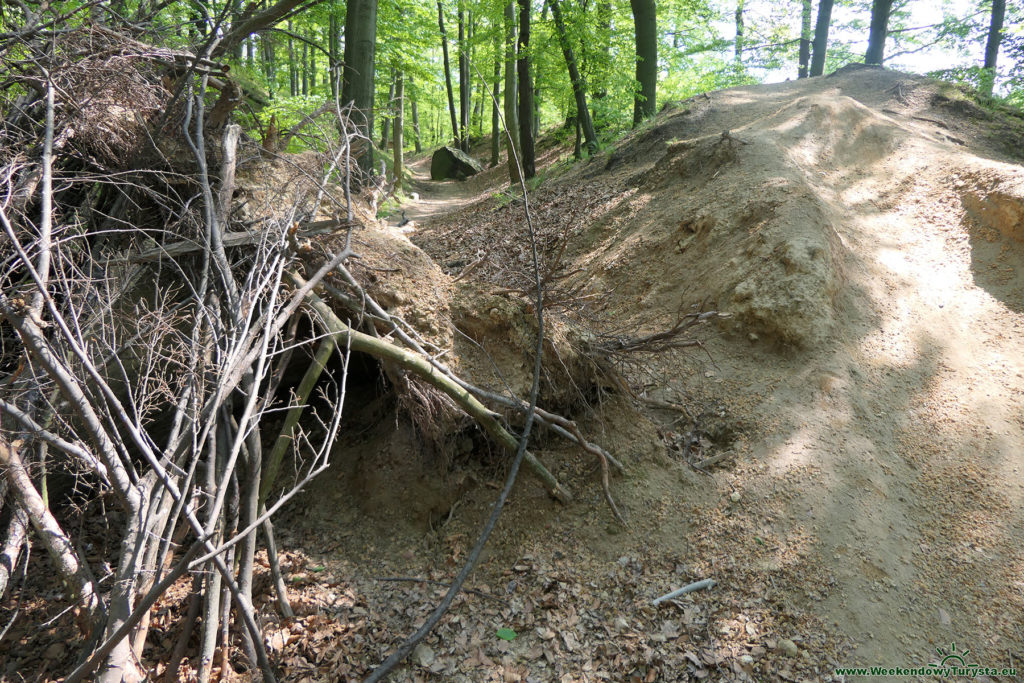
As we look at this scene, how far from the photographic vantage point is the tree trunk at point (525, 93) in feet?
34.8

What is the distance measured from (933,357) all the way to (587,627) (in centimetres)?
379

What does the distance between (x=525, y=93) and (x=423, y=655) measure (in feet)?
35.8

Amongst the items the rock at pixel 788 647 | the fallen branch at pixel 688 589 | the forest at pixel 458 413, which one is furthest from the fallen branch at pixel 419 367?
the rock at pixel 788 647

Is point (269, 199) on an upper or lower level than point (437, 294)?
upper

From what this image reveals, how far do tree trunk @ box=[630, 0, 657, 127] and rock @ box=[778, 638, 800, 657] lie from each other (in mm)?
10278

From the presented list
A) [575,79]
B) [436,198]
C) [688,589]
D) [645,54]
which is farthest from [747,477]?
[436,198]

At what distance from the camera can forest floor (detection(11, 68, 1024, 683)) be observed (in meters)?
3.16

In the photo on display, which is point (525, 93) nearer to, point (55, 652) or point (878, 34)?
point (878, 34)

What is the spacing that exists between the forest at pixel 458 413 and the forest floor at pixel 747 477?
1.0 inches

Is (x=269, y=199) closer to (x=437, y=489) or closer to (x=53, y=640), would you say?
(x=437, y=489)

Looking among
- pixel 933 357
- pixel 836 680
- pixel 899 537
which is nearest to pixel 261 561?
pixel 836 680

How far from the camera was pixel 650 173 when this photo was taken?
7605 millimetres

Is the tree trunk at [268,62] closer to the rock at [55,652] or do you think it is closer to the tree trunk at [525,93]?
the tree trunk at [525,93]

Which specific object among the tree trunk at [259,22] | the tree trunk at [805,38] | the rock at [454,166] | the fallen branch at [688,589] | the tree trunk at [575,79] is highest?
the tree trunk at [805,38]
